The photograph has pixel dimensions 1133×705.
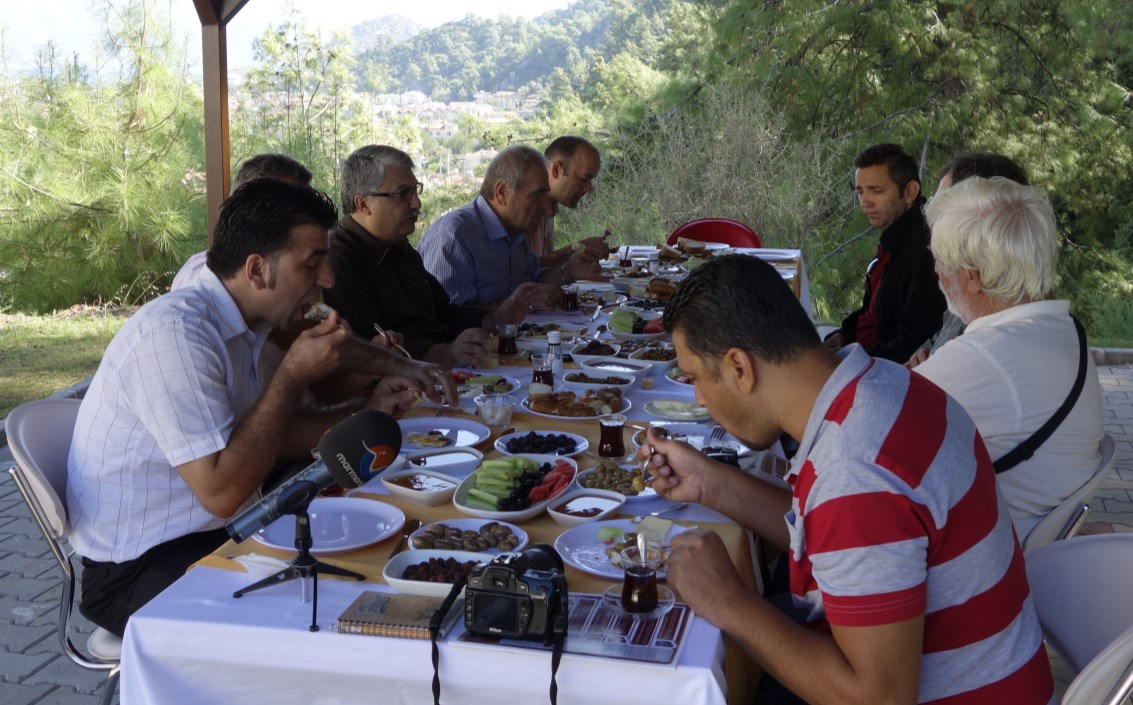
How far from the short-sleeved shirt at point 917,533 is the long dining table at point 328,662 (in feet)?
0.80

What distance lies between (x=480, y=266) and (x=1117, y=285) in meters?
8.45

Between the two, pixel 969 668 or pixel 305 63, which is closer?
pixel 969 668

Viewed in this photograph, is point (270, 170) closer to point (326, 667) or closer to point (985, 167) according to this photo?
point (985, 167)

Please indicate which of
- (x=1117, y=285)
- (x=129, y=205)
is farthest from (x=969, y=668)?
(x=1117, y=285)

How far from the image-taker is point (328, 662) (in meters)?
1.59

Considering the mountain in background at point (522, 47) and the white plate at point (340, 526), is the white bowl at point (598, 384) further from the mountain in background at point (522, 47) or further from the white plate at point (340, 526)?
the mountain in background at point (522, 47)

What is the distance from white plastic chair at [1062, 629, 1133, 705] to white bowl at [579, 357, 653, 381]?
1.92m

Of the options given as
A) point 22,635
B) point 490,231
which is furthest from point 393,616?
point 490,231

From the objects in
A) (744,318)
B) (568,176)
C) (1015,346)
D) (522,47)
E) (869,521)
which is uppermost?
(522,47)

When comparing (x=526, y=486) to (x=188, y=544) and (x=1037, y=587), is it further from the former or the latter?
(x=1037, y=587)

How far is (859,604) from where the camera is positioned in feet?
4.56

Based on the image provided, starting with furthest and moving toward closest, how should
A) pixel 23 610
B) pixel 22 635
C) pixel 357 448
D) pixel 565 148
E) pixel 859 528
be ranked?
pixel 565 148
pixel 23 610
pixel 22 635
pixel 357 448
pixel 859 528

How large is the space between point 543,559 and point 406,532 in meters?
0.46

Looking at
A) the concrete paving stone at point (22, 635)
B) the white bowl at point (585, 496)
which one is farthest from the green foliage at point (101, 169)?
the white bowl at point (585, 496)
